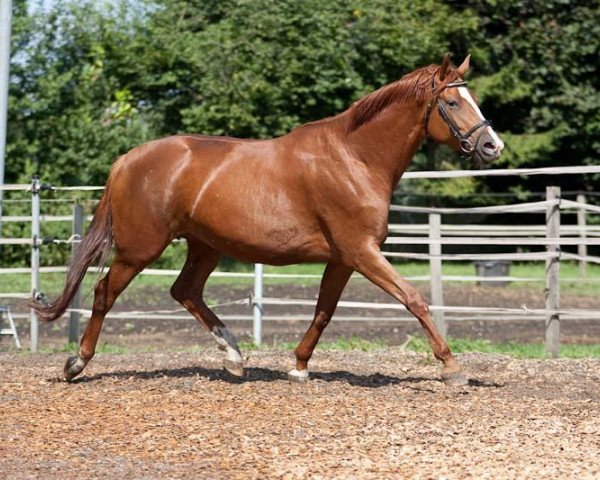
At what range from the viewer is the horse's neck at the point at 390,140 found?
24.9ft

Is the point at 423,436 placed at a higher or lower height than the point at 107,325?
higher

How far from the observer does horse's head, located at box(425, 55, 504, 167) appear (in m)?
7.33

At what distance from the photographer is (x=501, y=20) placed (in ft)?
82.1

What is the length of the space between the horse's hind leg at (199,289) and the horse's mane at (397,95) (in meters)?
1.62

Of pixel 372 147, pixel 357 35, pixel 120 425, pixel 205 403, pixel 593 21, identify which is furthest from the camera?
pixel 593 21

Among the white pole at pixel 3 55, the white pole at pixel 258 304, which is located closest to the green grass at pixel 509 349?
the white pole at pixel 258 304

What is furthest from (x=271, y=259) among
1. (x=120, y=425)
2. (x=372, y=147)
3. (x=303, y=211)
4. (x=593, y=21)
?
(x=593, y=21)

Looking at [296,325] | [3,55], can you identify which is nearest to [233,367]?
[3,55]

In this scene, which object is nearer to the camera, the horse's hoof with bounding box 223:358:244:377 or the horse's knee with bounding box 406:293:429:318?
the horse's knee with bounding box 406:293:429:318

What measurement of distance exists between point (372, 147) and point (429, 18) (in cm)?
1695

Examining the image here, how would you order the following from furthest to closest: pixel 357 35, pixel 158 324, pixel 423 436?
pixel 357 35 < pixel 158 324 < pixel 423 436

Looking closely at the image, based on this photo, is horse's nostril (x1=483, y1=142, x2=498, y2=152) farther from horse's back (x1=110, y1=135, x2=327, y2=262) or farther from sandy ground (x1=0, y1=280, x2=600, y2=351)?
sandy ground (x1=0, y1=280, x2=600, y2=351)

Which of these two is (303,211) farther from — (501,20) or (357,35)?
(501,20)

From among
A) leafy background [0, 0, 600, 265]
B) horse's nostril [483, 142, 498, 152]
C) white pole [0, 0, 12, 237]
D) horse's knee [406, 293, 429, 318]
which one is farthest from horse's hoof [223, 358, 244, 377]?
leafy background [0, 0, 600, 265]
